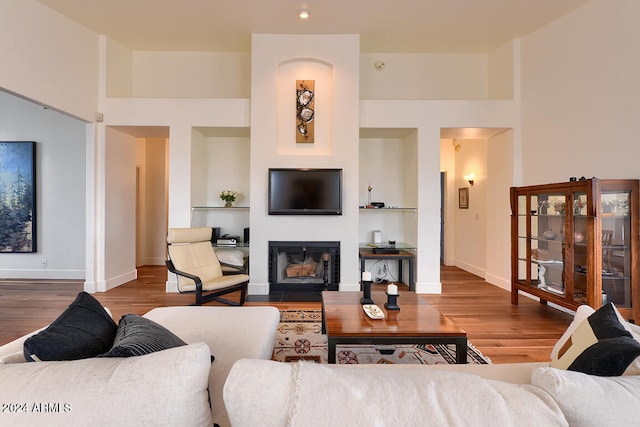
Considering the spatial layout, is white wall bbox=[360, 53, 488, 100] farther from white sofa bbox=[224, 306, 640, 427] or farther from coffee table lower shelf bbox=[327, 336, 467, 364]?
white sofa bbox=[224, 306, 640, 427]

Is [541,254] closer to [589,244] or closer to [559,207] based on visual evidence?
[559,207]

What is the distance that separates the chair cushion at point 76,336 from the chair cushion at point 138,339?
0.05m

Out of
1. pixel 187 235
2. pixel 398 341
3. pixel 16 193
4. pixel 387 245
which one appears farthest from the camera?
pixel 16 193

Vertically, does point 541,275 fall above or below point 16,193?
below

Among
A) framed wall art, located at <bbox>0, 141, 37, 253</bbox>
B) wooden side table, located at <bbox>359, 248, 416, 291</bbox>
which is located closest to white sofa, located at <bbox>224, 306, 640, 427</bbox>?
wooden side table, located at <bbox>359, 248, 416, 291</bbox>

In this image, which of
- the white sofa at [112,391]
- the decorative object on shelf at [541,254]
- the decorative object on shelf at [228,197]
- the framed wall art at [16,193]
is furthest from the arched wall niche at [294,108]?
the framed wall art at [16,193]

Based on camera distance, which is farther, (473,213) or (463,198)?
(463,198)

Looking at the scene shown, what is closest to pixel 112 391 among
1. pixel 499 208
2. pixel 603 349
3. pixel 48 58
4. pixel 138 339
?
pixel 138 339

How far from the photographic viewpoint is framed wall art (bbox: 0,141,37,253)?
4965 millimetres

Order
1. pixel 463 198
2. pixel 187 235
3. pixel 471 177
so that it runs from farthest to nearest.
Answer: pixel 463 198
pixel 471 177
pixel 187 235

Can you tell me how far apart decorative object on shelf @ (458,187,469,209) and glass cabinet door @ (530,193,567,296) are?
2.23 m

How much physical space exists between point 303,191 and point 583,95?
352cm

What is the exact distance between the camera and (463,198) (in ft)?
20.0

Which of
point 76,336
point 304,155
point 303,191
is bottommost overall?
point 76,336
